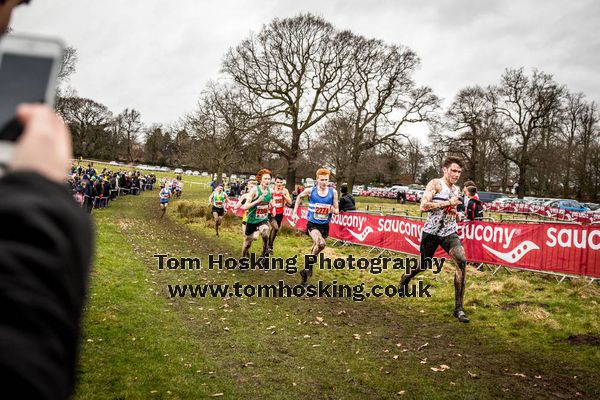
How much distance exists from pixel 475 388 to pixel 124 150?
346ft

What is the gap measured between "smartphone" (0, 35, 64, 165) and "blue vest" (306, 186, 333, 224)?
783 cm

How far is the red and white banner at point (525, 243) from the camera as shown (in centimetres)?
860

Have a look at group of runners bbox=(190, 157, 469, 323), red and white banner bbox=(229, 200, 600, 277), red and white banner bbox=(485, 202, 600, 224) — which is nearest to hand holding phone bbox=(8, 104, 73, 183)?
group of runners bbox=(190, 157, 469, 323)

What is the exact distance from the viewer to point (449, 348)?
535cm

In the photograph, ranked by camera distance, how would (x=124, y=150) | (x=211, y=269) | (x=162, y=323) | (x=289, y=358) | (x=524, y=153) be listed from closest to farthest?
(x=289, y=358)
(x=162, y=323)
(x=211, y=269)
(x=524, y=153)
(x=124, y=150)

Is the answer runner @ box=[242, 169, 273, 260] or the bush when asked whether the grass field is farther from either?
the bush

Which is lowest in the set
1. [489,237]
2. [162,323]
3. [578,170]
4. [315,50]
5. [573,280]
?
[162,323]

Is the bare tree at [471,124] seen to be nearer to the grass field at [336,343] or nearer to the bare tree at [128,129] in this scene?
the grass field at [336,343]

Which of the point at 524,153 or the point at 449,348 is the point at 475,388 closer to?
the point at 449,348

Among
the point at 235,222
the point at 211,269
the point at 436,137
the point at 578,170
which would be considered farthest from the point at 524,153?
the point at 211,269

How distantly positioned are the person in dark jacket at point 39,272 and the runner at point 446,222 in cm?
604

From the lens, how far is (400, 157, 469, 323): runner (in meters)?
6.34

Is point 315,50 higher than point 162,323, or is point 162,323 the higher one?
point 315,50

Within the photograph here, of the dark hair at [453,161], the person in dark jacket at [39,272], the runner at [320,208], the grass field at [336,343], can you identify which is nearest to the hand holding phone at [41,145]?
the person in dark jacket at [39,272]
